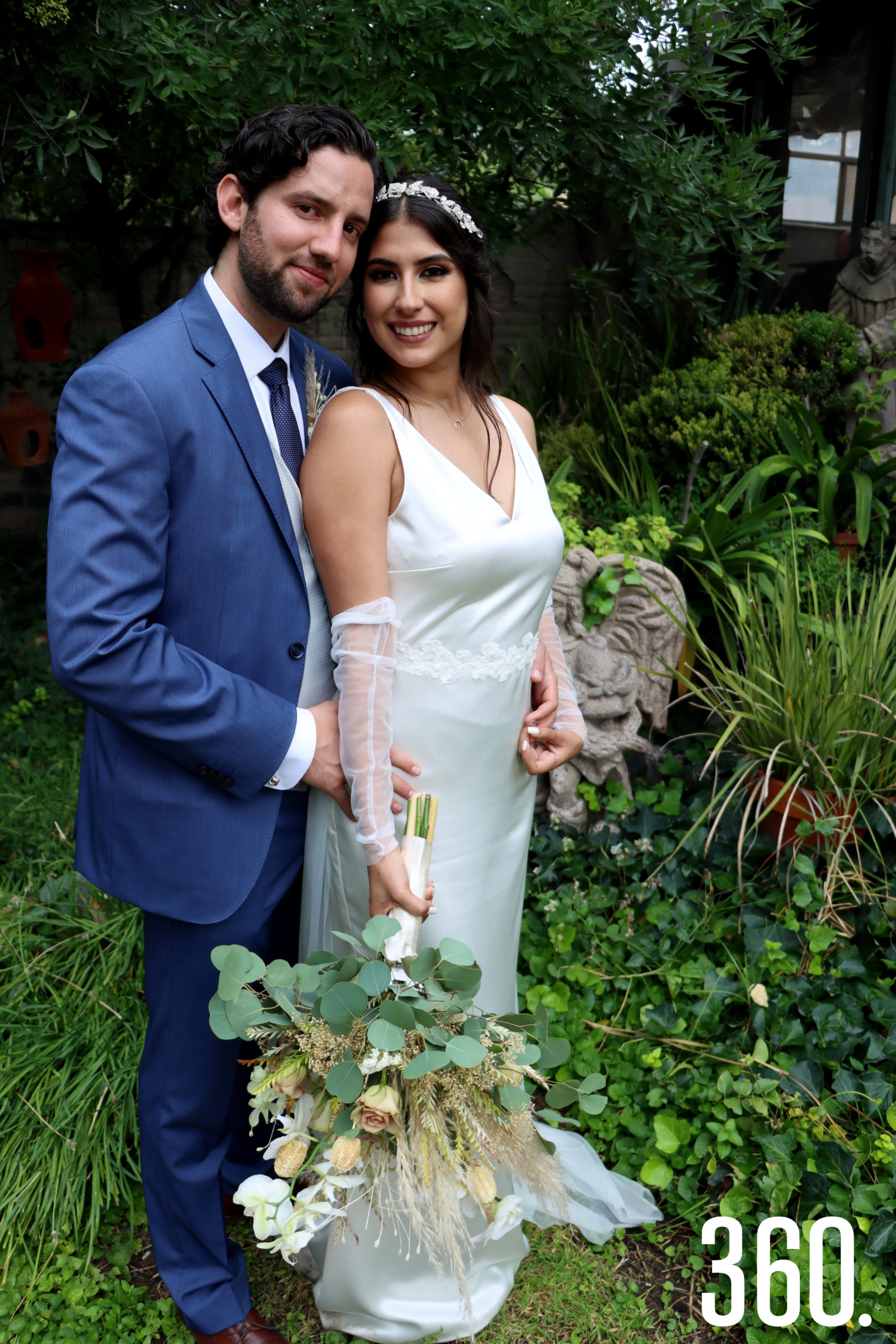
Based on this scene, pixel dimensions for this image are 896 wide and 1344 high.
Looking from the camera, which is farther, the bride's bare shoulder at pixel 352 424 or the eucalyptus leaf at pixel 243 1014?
the bride's bare shoulder at pixel 352 424

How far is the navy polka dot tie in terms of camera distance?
1.93 m

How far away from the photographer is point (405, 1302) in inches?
88.6

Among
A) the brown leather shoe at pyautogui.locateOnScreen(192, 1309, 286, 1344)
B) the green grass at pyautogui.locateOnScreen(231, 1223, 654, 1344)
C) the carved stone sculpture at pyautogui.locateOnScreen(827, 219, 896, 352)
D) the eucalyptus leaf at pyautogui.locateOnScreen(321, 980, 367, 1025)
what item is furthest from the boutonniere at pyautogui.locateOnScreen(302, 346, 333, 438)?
the carved stone sculpture at pyautogui.locateOnScreen(827, 219, 896, 352)

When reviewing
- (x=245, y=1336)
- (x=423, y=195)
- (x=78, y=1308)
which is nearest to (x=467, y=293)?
(x=423, y=195)

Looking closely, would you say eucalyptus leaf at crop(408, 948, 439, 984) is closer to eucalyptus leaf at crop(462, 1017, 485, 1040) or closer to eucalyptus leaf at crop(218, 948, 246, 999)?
eucalyptus leaf at crop(462, 1017, 485, 1040)

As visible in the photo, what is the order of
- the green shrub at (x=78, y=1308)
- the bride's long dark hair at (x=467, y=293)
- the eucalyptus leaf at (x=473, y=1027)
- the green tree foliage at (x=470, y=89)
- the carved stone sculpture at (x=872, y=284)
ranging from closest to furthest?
the eucalyptus leaf at (x=473, y=1027)
the bride's long dark hair at (x=467, y=293)
the green shrub at (x=78, y=1308)
the green tree foliage at (x=470, y=89)
the carved stone sculpture at (x=872, y=284)

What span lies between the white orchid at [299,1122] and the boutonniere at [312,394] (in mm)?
1247

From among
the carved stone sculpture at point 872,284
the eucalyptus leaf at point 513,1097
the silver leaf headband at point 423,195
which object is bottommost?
the eucalyptus leaf at point 513,1097

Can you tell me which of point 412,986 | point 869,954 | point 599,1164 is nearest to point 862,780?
point 869,954

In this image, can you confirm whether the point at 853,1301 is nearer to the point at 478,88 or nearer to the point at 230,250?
the point at 230,250

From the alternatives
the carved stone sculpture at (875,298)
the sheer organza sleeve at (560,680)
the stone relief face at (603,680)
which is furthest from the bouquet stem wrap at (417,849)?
the carved stone sculpture at (875,298)

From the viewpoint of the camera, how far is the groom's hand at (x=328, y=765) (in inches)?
74.0

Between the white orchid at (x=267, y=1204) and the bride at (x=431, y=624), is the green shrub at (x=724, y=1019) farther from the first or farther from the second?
the white orchid at (x=267, y=1204)

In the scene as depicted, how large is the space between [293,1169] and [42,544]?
5.47m
